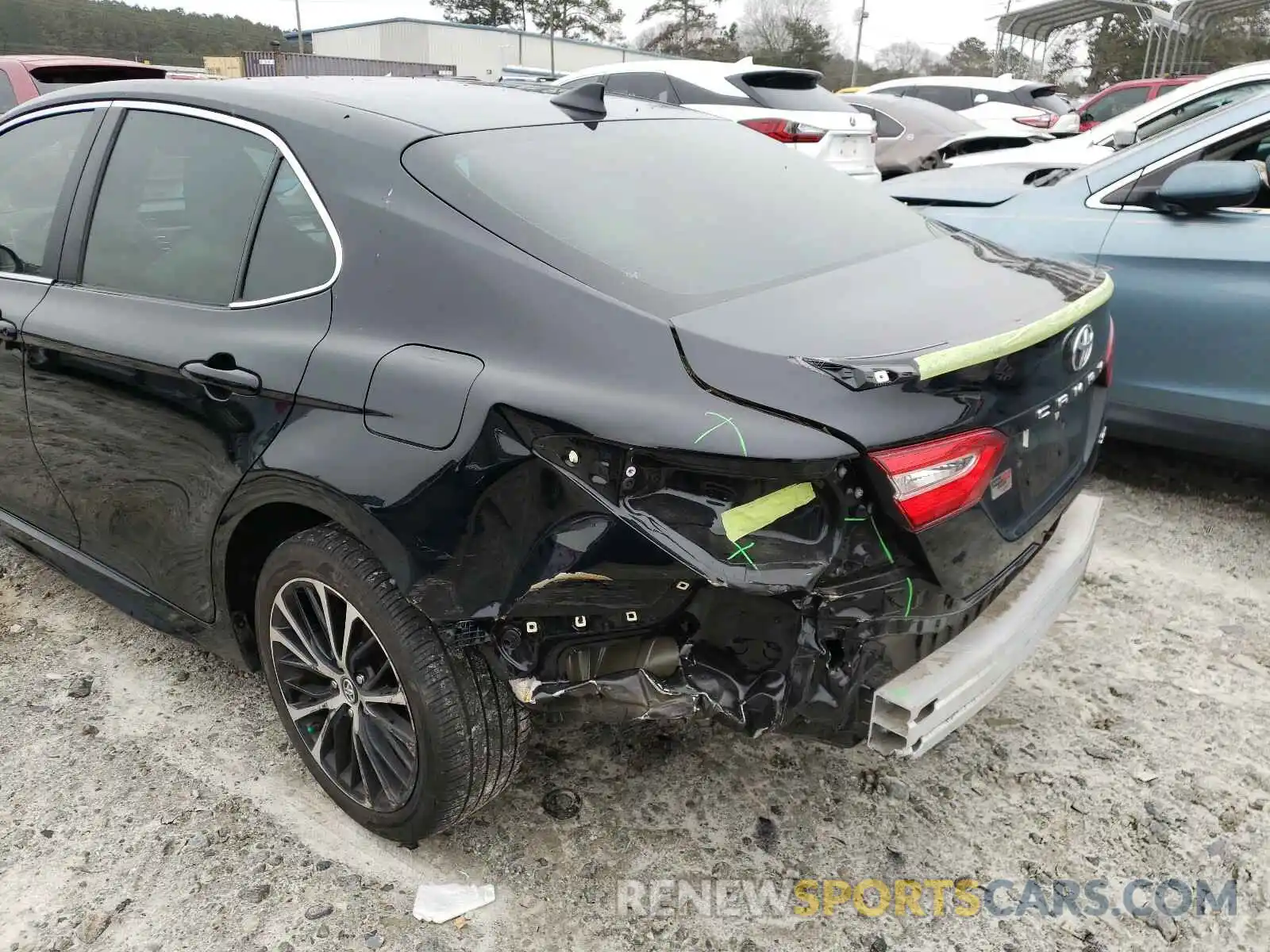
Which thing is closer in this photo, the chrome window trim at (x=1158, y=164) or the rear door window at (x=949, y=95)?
the chrome window trim at (x=1158, y=164)

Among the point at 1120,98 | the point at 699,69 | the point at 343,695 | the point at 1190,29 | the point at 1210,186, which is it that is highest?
the point at 1190,29

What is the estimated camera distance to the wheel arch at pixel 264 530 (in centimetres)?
191

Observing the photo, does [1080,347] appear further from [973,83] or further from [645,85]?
[973,83]

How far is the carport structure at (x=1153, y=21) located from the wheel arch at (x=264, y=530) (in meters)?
33.6

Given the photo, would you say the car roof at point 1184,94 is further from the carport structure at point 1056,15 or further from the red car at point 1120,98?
the carport structure at point 1056,15

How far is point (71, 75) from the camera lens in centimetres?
705

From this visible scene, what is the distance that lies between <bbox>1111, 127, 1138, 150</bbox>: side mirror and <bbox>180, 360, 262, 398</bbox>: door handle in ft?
15.2

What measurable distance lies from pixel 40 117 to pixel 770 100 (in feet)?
20.4

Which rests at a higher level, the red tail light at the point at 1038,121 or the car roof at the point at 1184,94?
the red tail light at the point at 1038,121

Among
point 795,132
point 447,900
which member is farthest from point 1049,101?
point 447,900

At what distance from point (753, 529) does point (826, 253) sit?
90 centimetres

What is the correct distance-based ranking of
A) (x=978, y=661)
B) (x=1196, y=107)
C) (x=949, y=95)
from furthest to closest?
(x=949, y=95)
(x=1196, y=107)
(x=978, y=661)

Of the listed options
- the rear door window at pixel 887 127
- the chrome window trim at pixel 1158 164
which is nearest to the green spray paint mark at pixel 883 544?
the chrome window trim at pixel 1158 164

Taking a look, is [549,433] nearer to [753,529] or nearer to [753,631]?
[753,529]
